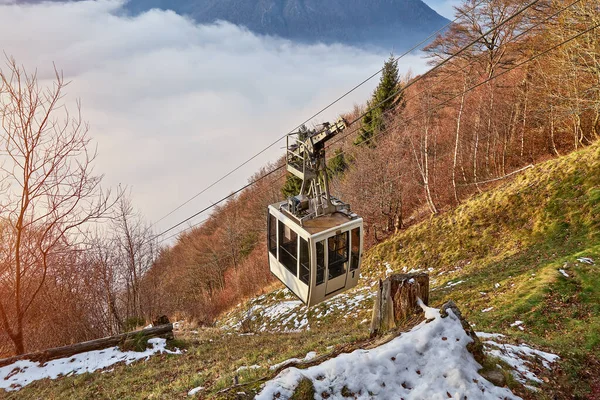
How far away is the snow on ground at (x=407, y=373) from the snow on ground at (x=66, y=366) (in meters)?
6.71

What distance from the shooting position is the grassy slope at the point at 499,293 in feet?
20.1

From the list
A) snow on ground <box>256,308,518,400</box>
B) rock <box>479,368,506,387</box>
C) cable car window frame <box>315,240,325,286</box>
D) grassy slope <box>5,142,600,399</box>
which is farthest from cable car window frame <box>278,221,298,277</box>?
rock <box>479,368,506,387</box>

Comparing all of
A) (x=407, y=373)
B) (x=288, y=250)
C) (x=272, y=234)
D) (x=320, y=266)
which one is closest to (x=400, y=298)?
(x=407, y=373)

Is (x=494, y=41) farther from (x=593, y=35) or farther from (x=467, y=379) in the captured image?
(x=467, y=379)

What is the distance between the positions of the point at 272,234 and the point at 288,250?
3.20ft

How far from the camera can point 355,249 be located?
A: 29.0 ft

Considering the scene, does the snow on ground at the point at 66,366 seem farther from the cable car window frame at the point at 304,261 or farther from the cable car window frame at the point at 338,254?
the cable car window frame at the point at 338,254

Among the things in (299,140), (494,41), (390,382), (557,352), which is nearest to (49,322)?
(299,140)

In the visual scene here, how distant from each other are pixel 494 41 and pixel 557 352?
17.9 meters

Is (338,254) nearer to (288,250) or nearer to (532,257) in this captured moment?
(288,250)

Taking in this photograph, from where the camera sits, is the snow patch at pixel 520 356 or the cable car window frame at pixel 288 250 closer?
the snow patch at pixel 520 356

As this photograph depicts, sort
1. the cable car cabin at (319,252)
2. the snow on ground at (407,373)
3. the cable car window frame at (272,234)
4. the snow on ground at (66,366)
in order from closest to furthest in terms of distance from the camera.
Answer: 1. the snow on ground at (407,373)
2. the snow on ground at (66,366)
3. the cable car cabin at (319,252)
4. the cable car window frame at (272,234)

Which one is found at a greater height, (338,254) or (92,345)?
(338,254)

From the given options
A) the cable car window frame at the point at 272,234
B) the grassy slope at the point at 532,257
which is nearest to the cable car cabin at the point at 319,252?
the cable car window frame at the point at 272,234
